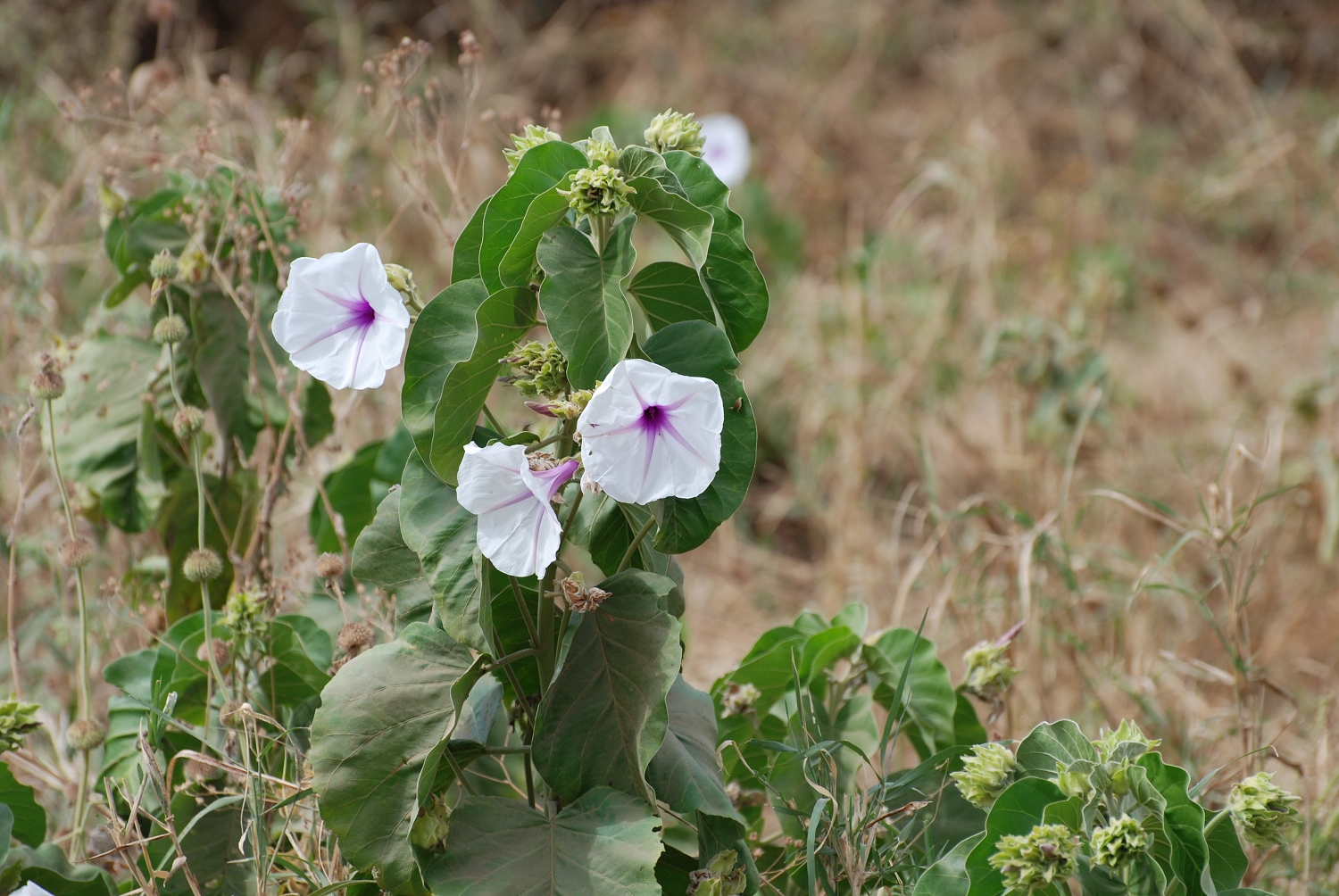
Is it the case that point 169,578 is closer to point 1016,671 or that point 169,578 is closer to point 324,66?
point 1016,671

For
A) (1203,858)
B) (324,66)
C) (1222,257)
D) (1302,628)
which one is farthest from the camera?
(324,66)

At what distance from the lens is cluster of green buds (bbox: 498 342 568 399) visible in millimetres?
947

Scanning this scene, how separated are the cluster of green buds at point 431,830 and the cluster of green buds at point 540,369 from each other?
404 millimetres

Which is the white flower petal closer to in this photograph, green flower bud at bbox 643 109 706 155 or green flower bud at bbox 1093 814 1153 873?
green flower bud at bbox 643 109 706 155

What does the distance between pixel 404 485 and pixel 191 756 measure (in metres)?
0.38

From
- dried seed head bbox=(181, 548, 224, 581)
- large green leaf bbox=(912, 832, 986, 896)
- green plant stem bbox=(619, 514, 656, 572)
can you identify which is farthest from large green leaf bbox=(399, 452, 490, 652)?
large green leaf bbox=(912, 832, 986, 896)

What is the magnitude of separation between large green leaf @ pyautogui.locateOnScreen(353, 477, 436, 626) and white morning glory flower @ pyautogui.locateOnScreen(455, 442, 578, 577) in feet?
0.70

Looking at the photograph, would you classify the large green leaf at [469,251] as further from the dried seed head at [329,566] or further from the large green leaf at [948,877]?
the large green leaf at [948,877]

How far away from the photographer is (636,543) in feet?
3.28

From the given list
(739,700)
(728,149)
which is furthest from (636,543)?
(728,149)

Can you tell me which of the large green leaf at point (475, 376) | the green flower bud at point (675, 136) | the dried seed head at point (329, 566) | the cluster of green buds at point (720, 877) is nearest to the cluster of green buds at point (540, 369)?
the large green leaf at point (475, 376)

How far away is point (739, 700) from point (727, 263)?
567mm

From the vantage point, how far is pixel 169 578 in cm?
151

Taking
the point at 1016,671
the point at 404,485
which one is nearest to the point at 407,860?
the point at 404,485
